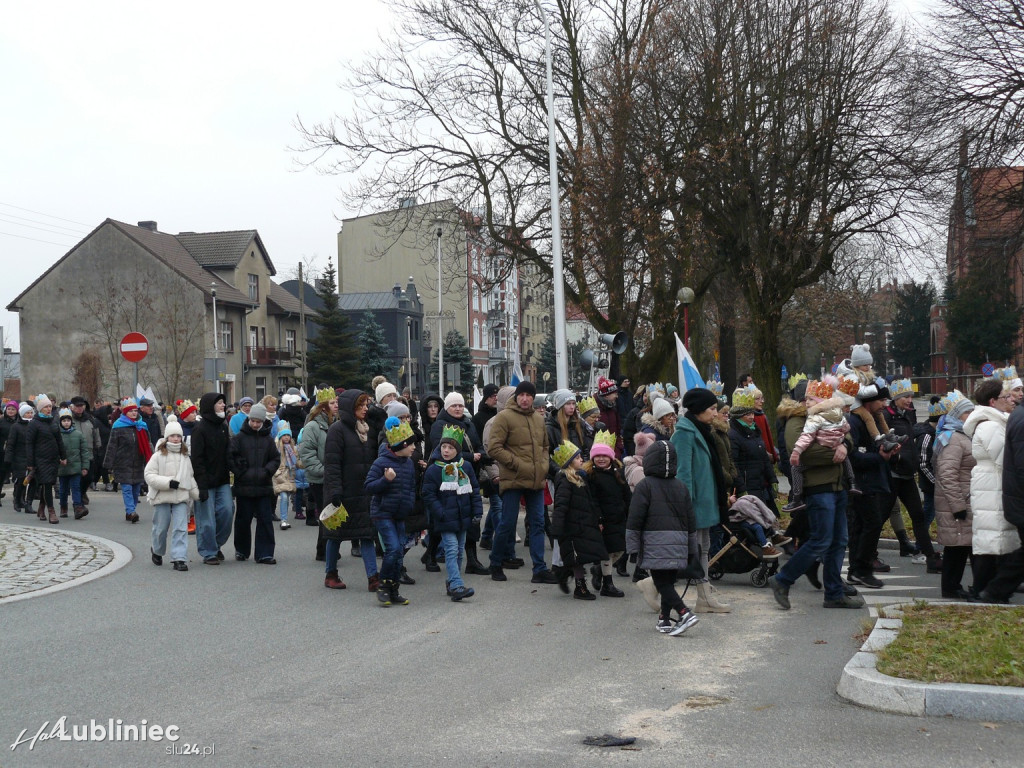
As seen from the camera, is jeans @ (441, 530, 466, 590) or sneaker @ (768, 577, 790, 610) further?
jeans @ (441, 530, 466, 590)

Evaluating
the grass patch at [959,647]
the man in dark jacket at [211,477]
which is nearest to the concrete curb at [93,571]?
the man in dark jacket at [211,477]

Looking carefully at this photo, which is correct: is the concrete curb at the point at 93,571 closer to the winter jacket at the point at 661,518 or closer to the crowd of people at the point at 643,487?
the crowd of people at the point at 643,487

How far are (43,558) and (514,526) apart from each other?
5751 mm

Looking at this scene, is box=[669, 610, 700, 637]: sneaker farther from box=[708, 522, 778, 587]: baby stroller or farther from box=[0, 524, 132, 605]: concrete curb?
box=[0, 524, 132, 605]: concrete curb

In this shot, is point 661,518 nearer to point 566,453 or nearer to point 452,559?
point 566,453

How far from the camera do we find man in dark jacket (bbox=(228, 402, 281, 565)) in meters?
12.8

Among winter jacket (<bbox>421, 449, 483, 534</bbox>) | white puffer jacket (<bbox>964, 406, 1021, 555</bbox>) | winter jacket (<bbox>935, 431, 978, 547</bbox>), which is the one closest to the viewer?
white puffer jacket (<bbox>964, 406, 1021, 555</bbox>)

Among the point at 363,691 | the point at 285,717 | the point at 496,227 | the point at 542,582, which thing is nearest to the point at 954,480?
the point at 542,582

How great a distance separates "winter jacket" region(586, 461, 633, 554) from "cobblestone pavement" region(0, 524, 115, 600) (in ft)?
17.9

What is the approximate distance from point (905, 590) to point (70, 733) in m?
7.40

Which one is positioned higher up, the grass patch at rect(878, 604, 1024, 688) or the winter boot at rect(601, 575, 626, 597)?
the grass patch at rect(878, 604, 1024, 688)

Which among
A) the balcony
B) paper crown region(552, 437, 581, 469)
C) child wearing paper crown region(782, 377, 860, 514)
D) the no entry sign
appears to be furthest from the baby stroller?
the balcony

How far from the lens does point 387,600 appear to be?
33.0 ft

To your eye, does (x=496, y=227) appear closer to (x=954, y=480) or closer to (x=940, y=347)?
(x=954, y=480)
